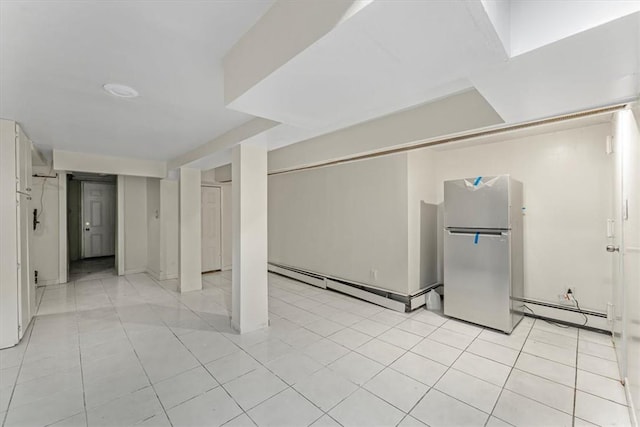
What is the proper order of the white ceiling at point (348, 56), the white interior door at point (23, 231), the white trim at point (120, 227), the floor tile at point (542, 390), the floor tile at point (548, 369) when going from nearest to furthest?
the white ceiling at point (348, 56) → the floor tile at point (542, 390) → the floor tile at point (548, 369) → the white interior door at point (23, 231) → the white trim at point (120, 227)

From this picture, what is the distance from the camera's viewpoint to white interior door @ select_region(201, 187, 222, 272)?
237 inches

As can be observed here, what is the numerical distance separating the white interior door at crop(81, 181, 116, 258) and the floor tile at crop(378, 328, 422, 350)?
25.5 ft

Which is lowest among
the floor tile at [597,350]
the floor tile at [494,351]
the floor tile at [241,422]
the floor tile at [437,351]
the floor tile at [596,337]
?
the floor tile at [241,422]

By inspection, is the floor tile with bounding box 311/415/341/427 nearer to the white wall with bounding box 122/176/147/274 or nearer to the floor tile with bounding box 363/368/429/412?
the floor tile with bounding box 363/368/429/412

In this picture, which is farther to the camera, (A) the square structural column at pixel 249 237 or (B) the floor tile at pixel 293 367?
(A) the square structural column at pixel 249 237

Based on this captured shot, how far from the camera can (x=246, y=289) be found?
119 inches

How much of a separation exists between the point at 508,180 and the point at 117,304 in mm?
5184

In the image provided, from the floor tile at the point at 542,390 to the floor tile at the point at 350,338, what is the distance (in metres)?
1.21

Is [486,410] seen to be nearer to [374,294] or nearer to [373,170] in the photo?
[374,294]

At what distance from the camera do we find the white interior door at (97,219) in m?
7.20

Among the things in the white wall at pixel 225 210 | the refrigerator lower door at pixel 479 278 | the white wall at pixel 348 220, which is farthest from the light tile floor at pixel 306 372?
the white wall at pixel 225 210

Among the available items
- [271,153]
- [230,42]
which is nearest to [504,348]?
[230,42]

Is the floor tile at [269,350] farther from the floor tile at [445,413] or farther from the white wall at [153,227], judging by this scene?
the white wall at [153,227]

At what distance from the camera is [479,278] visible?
10.2 feet
